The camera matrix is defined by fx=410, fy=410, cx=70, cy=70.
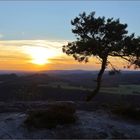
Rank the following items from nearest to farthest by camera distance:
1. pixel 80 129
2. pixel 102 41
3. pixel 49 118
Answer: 1. pixel 80 129
2. pixel 49 118
3. pixel 102 41

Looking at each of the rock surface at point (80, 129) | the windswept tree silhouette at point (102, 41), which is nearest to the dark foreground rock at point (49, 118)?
the rock surface at point (80, 129)

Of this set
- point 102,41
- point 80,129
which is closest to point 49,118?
point 80,129

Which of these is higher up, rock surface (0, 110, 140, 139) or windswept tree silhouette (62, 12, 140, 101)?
windswept tree silhouette (62, 12, 140, 101)

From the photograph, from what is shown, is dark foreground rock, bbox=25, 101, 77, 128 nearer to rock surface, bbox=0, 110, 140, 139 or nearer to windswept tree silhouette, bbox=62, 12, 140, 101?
rock surface, bbox=0, 110, 140, 139

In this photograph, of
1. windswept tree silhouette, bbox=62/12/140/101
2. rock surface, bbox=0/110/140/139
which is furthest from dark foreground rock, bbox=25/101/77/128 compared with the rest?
windswept tree silhouette, bbox=62/12/140/101

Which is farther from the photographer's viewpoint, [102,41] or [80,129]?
[102,41]

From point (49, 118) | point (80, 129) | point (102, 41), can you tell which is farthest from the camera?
point (102, 41)

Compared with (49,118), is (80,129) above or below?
below

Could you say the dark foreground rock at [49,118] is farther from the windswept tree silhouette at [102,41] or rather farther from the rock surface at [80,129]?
the windswept tree silhouette at [102,41]

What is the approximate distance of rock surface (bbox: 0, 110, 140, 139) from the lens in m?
22.0

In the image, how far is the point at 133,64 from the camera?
36.3 meters

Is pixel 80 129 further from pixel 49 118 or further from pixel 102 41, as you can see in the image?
pixel 102 41

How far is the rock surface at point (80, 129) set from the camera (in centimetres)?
2205

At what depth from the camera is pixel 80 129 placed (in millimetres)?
22750
